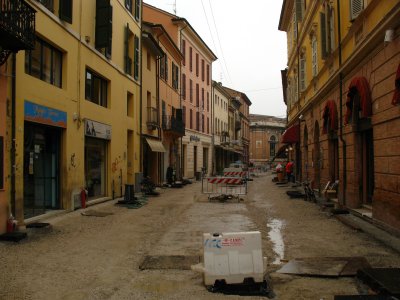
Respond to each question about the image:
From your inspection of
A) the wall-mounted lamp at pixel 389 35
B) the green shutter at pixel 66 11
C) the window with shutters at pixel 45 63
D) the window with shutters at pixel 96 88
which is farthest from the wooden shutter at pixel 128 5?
the wall-mounted lamp at pixel 389 35

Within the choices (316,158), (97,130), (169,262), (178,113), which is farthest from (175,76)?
(169,262)

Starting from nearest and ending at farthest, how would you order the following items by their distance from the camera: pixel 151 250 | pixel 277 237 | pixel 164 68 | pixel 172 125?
pixel 151 250 → pixel 277 237 → pixel 164 68 → pixel 172 125

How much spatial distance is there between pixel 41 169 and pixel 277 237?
6.64m

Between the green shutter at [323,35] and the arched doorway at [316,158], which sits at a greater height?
the green shutter at [323,35]

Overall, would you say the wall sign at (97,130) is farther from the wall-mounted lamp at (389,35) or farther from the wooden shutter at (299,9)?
the wooden shutter at (299,9)

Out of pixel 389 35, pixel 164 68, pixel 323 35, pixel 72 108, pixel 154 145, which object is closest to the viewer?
pixel 389 35

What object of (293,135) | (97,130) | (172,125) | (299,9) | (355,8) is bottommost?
(97,130)

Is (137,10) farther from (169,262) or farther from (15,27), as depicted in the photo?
(169,262)

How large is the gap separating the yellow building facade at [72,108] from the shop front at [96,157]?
35 mm

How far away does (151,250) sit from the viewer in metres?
7.68

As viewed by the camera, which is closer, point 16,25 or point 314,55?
point 16,25

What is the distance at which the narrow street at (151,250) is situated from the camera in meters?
5.32

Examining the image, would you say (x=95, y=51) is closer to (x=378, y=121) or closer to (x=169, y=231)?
(x=169, y=231)

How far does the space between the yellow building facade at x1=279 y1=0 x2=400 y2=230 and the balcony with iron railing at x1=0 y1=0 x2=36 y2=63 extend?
715 cm
